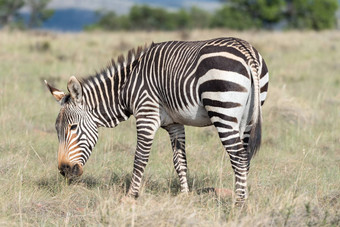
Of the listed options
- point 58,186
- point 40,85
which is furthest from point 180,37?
point 58,186

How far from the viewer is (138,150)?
5.61 meters

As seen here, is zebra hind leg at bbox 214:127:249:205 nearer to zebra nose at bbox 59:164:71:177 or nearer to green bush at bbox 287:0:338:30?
zebra nose at bbox 59:164:71:177

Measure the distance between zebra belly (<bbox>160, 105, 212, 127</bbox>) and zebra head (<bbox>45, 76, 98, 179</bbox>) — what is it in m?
0.88

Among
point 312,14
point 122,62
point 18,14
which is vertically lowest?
point 18,14

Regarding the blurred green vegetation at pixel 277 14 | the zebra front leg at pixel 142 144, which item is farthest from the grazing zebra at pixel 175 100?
the blurred green vegetation at pixel 277 14

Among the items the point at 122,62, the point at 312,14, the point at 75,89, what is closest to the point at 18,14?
the point at 312,14

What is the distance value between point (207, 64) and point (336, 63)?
13.4 m

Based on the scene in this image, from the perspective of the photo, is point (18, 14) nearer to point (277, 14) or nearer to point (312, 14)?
point (277, 14)

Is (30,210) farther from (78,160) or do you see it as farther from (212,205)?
(212,205)

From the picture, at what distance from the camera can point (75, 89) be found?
5.63 meters

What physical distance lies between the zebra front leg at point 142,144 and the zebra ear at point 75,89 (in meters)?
0.73

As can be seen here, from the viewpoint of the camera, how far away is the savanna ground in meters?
4.52

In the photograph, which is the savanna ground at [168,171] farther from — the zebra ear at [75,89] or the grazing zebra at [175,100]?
the zebra ear at [75,89]

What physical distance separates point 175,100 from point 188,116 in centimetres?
22
